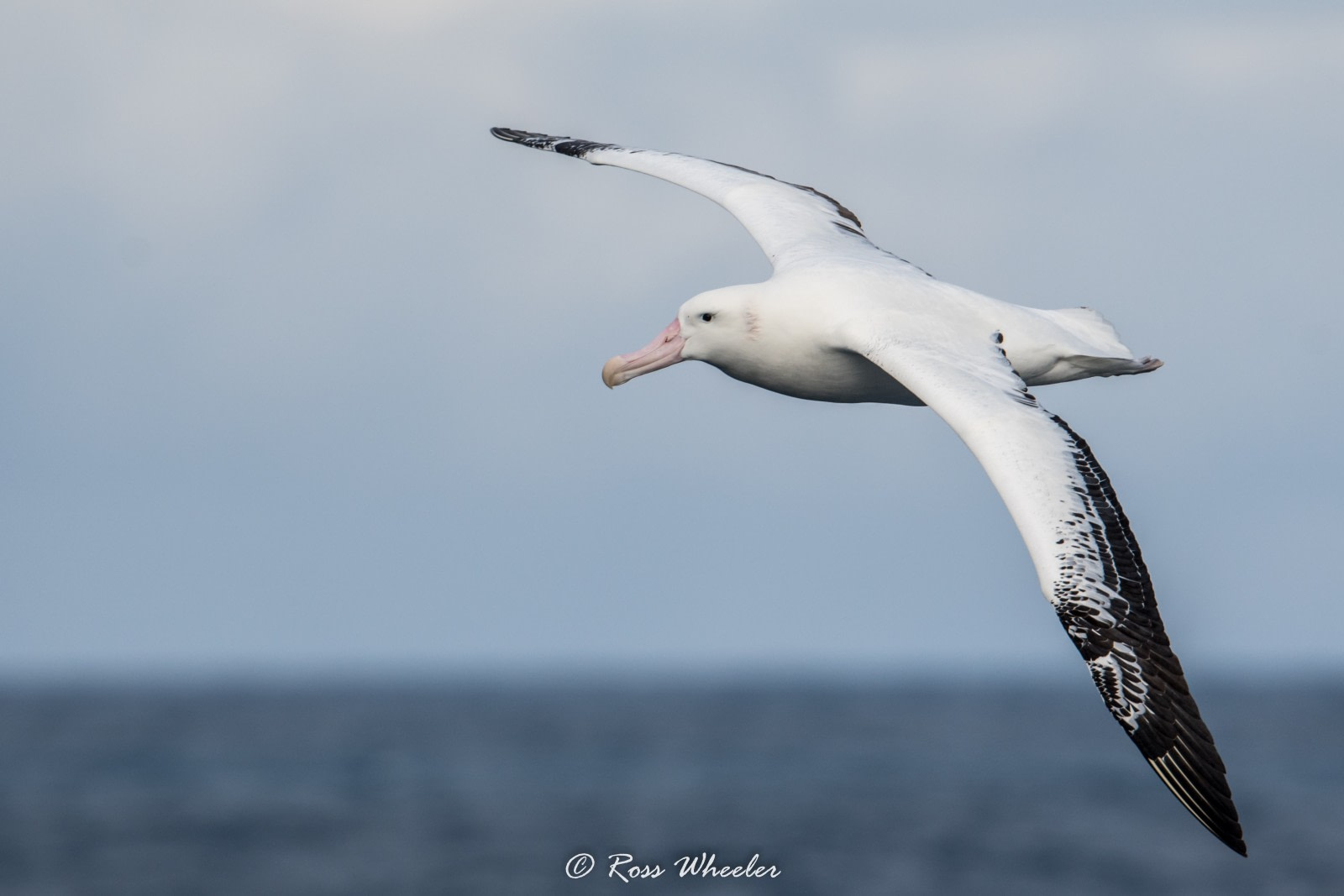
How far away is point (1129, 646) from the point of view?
892 centimetres

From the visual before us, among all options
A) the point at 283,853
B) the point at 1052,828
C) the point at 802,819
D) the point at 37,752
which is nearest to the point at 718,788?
the point at 802,819

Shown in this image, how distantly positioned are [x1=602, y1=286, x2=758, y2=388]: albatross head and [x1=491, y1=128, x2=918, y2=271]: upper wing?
3.03 feet

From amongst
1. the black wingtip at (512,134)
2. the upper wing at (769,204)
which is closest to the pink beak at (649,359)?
the upper wing at (769,204)

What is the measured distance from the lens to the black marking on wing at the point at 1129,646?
865 cm

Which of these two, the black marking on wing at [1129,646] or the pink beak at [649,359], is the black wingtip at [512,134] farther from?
the black marking on wing at [1129,646]

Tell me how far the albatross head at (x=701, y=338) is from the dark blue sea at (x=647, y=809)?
27898 mm

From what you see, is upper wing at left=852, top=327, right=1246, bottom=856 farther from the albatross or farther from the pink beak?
the pink beak

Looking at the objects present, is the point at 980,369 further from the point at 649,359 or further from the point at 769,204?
the point at 769,204

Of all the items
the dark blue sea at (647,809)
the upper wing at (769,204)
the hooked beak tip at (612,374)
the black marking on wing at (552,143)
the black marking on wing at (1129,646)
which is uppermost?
the black marking on wing at (552,143)

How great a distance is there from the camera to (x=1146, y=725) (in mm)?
8734

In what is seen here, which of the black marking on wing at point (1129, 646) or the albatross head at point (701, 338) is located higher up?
the albatross head at point (701, 338)

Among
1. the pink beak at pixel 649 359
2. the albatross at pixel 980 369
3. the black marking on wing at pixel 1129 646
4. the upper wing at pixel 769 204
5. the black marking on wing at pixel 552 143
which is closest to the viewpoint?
the black marking on wing at pixel 1129 646

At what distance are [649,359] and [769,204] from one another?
8.77ft

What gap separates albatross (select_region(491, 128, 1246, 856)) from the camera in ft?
29.0
